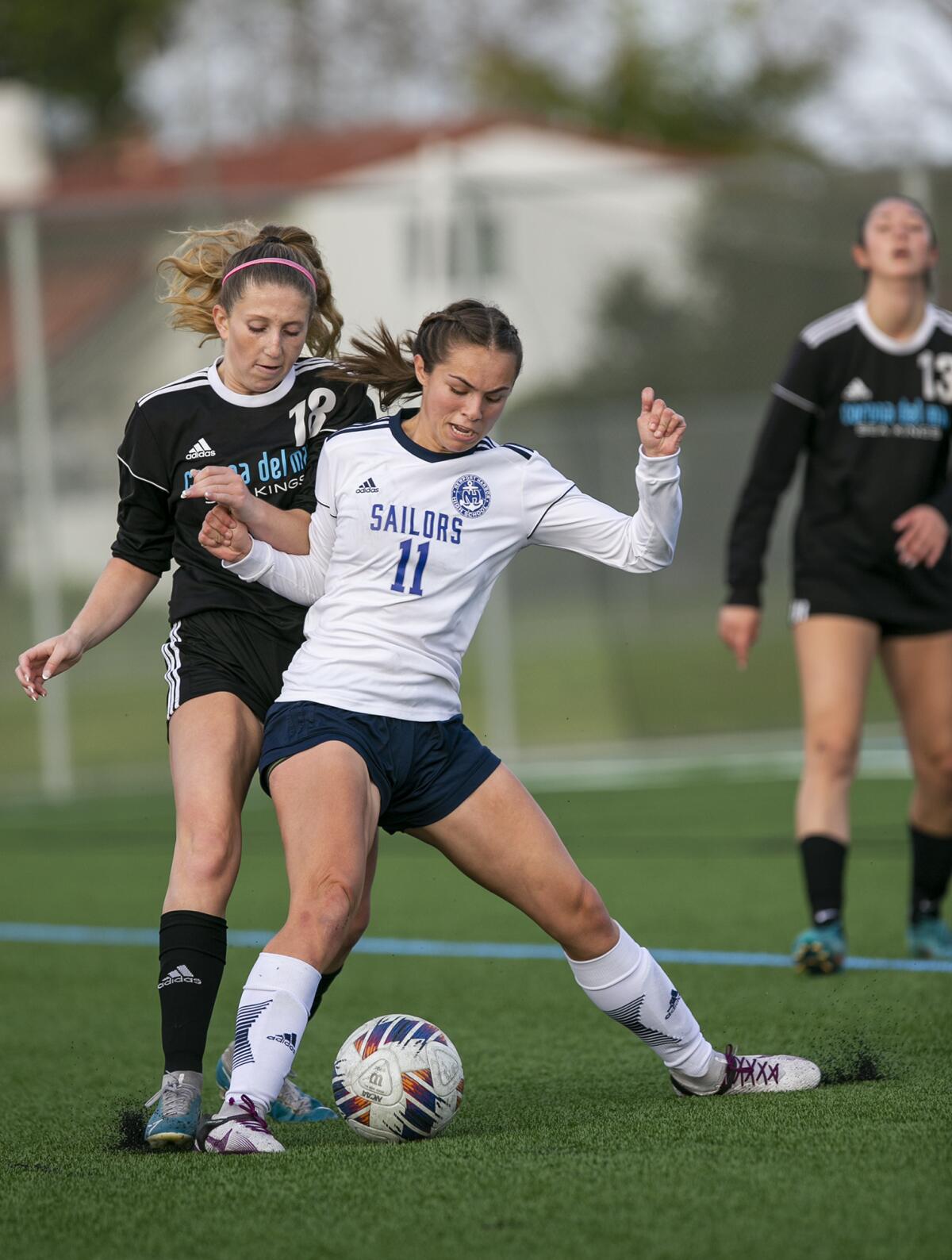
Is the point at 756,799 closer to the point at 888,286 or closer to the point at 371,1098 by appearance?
the point at 888,286

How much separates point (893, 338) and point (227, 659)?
285 cm

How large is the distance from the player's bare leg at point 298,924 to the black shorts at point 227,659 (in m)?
0.44

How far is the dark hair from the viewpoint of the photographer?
12.7 feet

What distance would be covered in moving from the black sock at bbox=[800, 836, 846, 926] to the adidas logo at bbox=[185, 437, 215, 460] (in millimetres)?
2573

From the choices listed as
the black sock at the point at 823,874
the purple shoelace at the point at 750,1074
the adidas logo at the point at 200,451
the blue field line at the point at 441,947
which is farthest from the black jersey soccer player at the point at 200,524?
the blue field line at the point at 441,947

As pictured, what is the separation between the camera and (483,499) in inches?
155

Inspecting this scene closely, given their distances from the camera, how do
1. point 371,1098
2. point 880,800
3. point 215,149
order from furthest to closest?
point 215,149 → point 880,800 → point 371,1098

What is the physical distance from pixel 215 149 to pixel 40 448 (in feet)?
83.7

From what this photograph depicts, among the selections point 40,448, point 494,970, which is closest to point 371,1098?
point 494,970

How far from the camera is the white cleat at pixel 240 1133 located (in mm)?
3514

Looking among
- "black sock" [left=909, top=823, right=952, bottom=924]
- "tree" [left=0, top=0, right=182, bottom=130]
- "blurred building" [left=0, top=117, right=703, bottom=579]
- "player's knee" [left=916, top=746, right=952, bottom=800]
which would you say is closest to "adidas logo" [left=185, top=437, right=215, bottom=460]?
"player's knee" [left=916, top=746, right=952, bottom=800]

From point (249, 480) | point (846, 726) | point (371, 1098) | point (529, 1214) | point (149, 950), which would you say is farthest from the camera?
point (149, 950)

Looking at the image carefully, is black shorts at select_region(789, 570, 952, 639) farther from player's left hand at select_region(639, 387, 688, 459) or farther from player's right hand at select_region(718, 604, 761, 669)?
player's left hand at select_region(639, 387, 688, 459)

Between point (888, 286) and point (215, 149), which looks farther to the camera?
point (215, 149)
